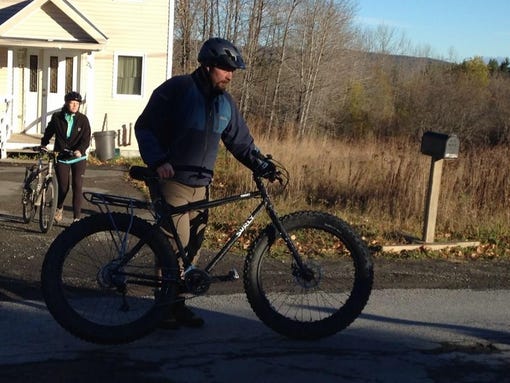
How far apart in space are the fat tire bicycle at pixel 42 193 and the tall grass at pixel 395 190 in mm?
2095

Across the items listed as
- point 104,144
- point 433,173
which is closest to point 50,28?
point 104,144

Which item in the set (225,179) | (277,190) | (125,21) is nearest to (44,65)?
(125,21)

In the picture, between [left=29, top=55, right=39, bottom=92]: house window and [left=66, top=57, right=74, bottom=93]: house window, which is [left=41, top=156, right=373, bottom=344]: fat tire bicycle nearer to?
[left=66, top=57, right=74, bottom=93]: house window

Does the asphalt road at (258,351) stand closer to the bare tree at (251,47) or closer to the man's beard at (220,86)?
the man's beard at (220,86)

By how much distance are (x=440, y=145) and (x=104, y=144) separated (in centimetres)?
1264

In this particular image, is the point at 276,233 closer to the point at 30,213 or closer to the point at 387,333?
the point at 387,333

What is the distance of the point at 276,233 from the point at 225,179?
9261 mm

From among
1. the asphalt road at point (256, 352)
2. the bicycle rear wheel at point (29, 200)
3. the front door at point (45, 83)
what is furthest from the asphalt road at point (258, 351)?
the front door at point (45, 83)

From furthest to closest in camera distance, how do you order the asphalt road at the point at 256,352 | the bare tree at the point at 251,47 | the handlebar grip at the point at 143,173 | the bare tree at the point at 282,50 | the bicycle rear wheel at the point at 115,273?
1. the bare tree at the point at 282,50
2. the bare tree at the point at 251,47
3. the handlebar grip at the point at 143,173
4. the bicycle rear wheel at the point at 115,273
5. the asphalt road at the point at 256,352

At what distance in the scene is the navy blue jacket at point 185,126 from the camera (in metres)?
4.95

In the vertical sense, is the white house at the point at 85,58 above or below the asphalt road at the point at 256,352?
above

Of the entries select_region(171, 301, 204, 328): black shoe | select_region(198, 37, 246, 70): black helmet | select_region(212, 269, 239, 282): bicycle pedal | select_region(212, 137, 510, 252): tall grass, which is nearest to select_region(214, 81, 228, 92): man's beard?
select_region(198, 37, 246, 70): black helmet

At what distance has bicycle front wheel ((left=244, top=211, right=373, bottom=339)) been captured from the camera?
5078 millimetres

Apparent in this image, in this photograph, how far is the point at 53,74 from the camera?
21016mm
